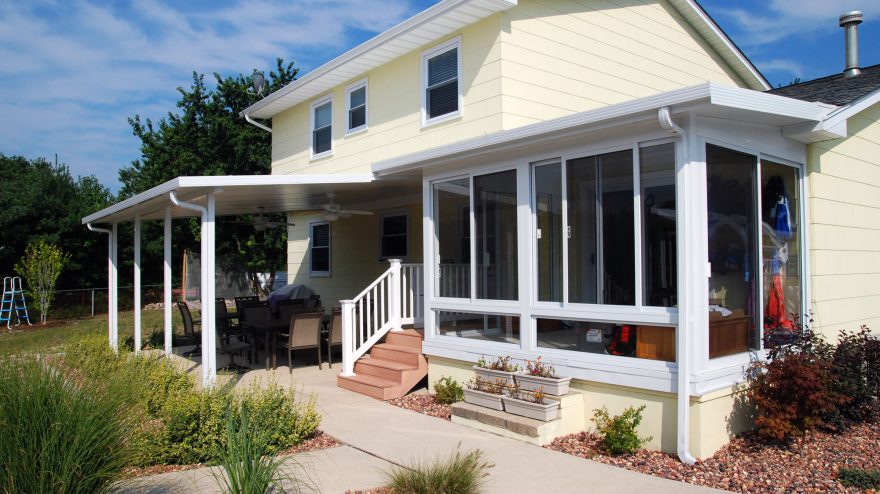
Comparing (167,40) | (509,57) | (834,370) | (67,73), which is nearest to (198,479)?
(834,370)

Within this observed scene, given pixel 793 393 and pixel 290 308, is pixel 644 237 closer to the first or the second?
pixel 793 393

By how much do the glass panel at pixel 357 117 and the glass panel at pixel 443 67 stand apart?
2133 millimetres

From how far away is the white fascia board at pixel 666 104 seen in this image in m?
5.20

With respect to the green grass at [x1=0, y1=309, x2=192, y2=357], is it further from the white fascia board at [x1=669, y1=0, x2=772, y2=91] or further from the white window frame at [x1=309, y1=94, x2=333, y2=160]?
the white fascia board at [x1=669, y1=0, x2=772, y2=91]

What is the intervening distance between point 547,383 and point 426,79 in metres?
6.05

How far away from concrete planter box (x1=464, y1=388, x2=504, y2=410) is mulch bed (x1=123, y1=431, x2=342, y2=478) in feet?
5.17

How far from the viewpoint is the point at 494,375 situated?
7.07m

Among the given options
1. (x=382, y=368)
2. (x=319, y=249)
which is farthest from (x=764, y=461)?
(x=319, y=249)

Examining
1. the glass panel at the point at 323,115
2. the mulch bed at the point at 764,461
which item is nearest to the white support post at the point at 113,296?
the glass panel at the point at 323,115

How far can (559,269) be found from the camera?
6727 mm

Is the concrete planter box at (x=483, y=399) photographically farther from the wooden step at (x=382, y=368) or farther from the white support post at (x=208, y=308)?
the white support post at (x=208, y=308)

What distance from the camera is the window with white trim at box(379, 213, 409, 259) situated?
496 inches

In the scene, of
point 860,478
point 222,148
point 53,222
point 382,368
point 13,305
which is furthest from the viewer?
point 53,222

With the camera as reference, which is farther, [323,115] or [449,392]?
[323,115]
